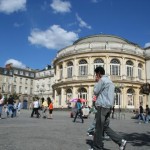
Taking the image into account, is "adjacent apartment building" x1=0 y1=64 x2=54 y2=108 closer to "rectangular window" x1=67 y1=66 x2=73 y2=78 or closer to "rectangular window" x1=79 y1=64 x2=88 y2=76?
"rectangular window" x1=67 y1=66 x2=73 y2=78

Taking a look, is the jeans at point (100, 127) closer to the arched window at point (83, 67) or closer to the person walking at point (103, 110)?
the person walking at point (103, 110)

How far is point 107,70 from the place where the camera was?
4731 cm

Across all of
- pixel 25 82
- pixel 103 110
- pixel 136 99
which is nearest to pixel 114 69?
pixel 136 99

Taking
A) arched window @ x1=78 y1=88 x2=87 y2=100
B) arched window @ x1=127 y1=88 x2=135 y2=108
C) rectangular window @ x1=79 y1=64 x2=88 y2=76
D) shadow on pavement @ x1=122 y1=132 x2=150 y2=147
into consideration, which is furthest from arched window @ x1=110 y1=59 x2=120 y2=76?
shadow on pavement @ x1=122 y1=132 x2=150 y2=147

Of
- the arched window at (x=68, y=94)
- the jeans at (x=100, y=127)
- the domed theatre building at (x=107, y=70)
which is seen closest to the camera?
the jeans at (x=100, y=127)

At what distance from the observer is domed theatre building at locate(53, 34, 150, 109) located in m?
47.3

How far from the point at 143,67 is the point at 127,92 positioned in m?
7.08

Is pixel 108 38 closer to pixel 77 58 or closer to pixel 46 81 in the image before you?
pixel 77 58

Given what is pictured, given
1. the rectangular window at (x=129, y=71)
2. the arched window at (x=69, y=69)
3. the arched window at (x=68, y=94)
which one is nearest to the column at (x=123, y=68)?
the rectangular window at (x=129, y=71)

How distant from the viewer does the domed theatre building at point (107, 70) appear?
155 feet

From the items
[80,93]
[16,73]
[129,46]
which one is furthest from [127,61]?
[16,73]

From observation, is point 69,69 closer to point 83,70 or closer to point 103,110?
point 83,70

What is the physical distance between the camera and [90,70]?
157ft

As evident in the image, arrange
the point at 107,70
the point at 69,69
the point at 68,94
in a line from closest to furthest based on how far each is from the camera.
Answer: the point at 107,70 → the point at 68,94 → the point at 69,69
